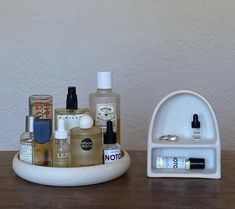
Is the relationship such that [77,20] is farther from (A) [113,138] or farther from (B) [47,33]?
(A) [113,138]

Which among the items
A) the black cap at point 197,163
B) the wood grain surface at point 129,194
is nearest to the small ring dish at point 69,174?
the wood grain surface at point 129,194

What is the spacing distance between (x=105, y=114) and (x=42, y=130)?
12 cm

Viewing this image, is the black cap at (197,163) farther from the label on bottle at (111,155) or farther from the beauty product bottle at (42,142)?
the beauty product bottle at (42,142)

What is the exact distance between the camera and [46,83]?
48.9 inches

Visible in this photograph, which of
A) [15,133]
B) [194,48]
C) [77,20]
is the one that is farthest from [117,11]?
[15,133]

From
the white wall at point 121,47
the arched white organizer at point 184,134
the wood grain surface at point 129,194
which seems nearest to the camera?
the wood grain surface at point 129,194

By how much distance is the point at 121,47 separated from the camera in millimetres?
1229

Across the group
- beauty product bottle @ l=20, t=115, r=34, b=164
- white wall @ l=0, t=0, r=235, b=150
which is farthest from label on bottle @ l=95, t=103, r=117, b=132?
white wall @ l=0, t=0, r=235, b=150

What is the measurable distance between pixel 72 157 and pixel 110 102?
0.41 feet

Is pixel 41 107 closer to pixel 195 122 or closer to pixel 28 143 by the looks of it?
pixel 28 143

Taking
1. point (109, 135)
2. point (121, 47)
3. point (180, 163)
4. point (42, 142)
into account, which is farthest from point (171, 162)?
point (121, 47)

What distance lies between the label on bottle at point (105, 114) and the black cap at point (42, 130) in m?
0.09

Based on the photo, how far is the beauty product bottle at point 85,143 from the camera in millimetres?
628

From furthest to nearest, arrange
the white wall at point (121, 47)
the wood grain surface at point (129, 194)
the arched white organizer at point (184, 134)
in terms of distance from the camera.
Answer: the white wall at point (121, 47) < the arched white organizer at point (184, 134) < the wood grain surface at point (129, 194)
